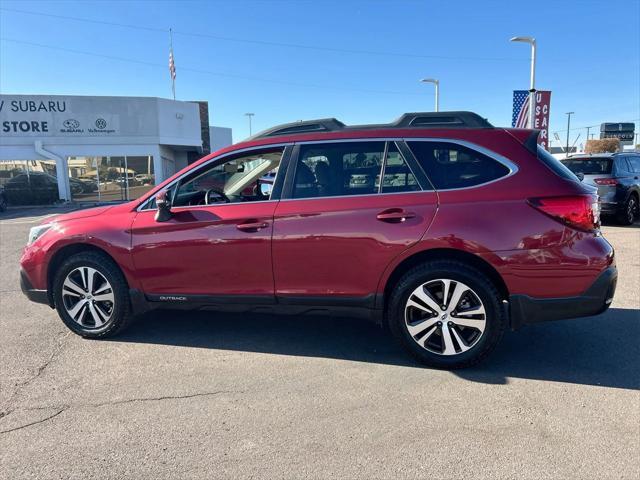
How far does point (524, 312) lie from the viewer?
3.45 m

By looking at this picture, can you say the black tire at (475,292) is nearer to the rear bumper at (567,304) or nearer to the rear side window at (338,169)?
the rear bumper at (567,304)

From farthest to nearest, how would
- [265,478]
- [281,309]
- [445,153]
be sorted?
[281,309]
[445,153]
[265,478]

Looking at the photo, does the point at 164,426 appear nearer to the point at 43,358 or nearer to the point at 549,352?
the point at 43,358

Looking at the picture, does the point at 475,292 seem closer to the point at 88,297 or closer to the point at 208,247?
the point at 208,247

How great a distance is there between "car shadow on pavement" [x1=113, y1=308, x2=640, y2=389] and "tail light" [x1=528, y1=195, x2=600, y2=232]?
115 cm

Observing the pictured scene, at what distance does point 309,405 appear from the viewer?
10.3ft

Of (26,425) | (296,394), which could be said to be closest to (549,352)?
(296,394)

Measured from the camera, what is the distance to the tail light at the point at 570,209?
3332mm

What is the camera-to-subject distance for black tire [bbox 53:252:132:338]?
4.14m

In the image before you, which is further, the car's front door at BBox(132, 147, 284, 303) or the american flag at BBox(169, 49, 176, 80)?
the american flag at BBox(169, 49, 176, 80)

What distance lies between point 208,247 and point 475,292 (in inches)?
A: 86.6

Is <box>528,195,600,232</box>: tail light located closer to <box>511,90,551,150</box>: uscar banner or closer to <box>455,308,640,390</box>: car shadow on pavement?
<box>455,308,640,390</box>: car shadow on pavement

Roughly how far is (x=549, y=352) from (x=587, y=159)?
372 inches

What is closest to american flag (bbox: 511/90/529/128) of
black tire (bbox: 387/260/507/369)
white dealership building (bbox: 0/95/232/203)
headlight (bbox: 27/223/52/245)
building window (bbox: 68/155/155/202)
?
black tire (bbox: 387/260/507/369)
